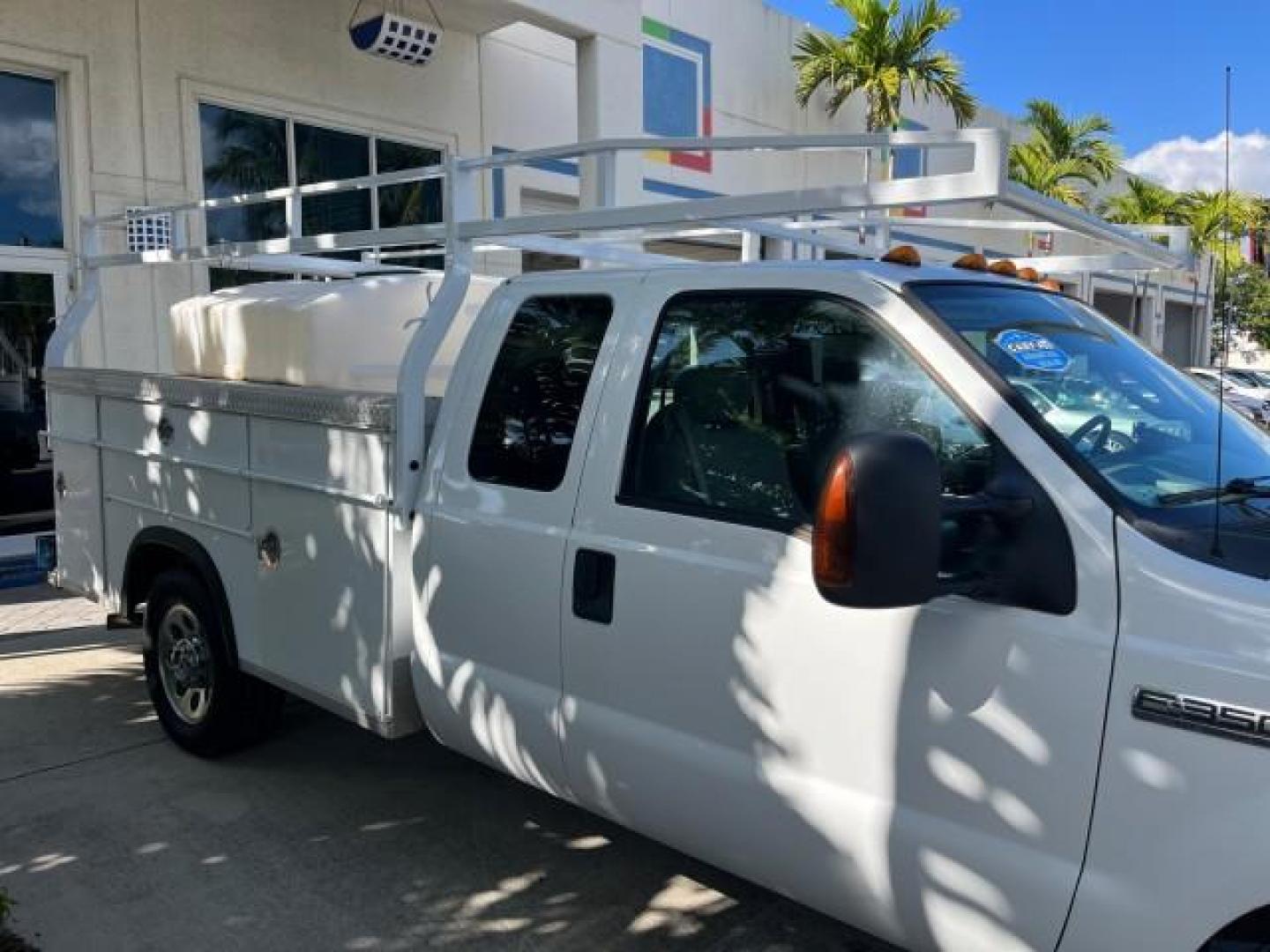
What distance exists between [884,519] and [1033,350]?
866mm

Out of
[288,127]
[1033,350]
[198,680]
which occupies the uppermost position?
[288,127]

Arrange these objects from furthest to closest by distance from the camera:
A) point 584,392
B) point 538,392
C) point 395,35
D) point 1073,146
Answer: point 1073,146
point 395,35
point 538,392
point 584,392

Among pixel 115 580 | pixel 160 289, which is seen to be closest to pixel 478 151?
pixel 160 289

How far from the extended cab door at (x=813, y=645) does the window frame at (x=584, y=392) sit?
0.10 m

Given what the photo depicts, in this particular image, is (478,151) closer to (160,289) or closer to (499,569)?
(160,289)

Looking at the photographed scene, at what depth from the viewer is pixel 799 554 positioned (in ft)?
8.21

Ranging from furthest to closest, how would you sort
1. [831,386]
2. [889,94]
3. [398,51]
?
[889,94] → [398,51] → [831,386]

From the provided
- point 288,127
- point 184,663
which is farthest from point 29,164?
point 184,663

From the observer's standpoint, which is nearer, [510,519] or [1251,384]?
[510,519]

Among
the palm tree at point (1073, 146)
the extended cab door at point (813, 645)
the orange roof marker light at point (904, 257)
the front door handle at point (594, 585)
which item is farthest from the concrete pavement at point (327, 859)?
the palm tree at point (1073, 146)

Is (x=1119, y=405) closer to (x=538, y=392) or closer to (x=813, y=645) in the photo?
(x=813, y=645)

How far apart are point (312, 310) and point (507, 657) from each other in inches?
61.5

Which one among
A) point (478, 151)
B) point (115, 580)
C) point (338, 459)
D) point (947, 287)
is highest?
point (478, 151)

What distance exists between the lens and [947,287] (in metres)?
2.70
